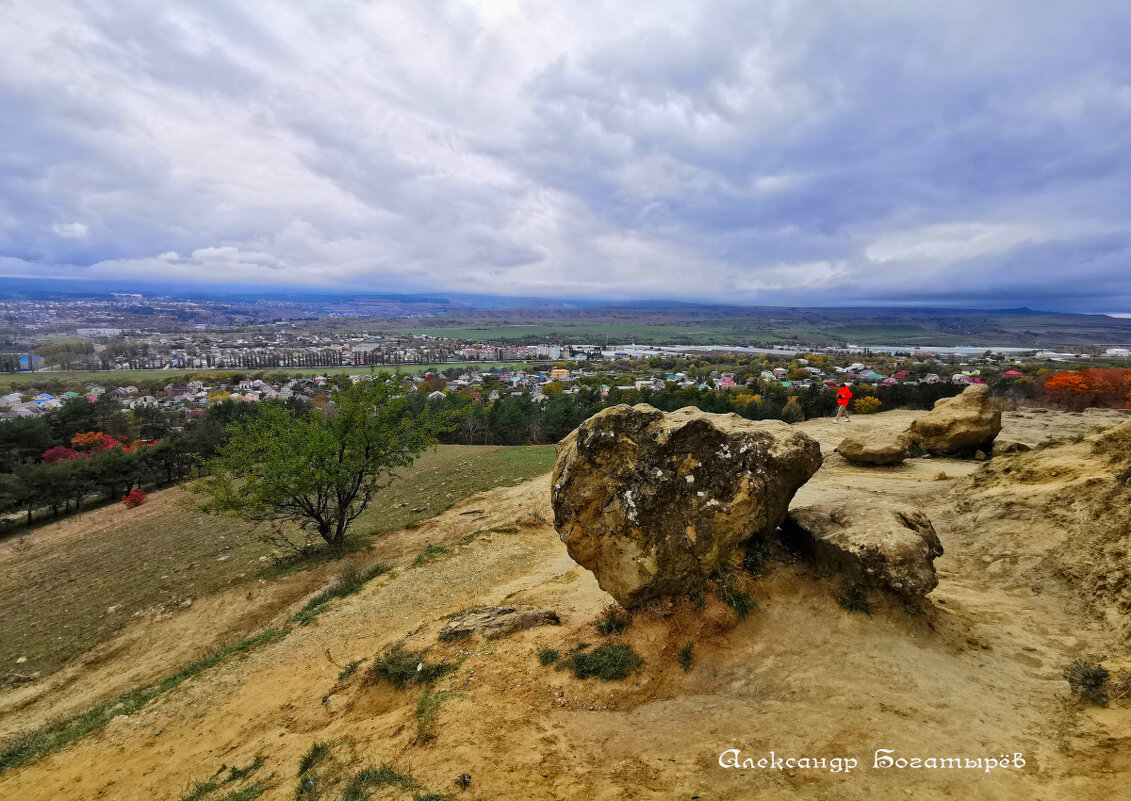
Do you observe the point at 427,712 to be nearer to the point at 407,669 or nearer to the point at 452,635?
the point at 407,669

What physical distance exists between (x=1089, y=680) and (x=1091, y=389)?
44741mm

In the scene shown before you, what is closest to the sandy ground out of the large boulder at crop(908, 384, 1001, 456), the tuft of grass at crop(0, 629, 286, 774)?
the tuft of grass at crop(0, 629, 286, 774)

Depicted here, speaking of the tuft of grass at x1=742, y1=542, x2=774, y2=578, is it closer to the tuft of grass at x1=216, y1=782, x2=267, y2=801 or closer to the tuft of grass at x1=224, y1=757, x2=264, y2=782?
the tuft of grass at x1=216, y1=782, x2=267, y2=801

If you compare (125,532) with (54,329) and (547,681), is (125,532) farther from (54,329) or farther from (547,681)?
(54,329)

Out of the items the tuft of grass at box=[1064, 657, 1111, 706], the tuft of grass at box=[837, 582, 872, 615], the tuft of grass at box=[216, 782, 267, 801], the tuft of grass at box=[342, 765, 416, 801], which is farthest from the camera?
the tuft of grass at box=[837, 582, 872, 615]

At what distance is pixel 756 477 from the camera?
9.23 meters

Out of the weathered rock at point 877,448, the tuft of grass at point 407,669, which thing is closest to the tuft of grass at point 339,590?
the tuft of grass at point 407,669

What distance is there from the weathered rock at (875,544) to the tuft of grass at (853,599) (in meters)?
0.14

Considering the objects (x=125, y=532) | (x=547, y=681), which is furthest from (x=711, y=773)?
(x=125, y=532)

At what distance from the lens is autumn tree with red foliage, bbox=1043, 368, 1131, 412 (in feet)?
114

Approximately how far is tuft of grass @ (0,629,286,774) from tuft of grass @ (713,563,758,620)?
11.3 m

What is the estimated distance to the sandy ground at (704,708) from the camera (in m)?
5.96

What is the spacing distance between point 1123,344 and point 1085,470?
731 ft

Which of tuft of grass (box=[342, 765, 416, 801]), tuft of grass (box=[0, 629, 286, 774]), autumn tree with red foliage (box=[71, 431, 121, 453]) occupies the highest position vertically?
tuft of grass (box=[342, 765, 416, 801])
